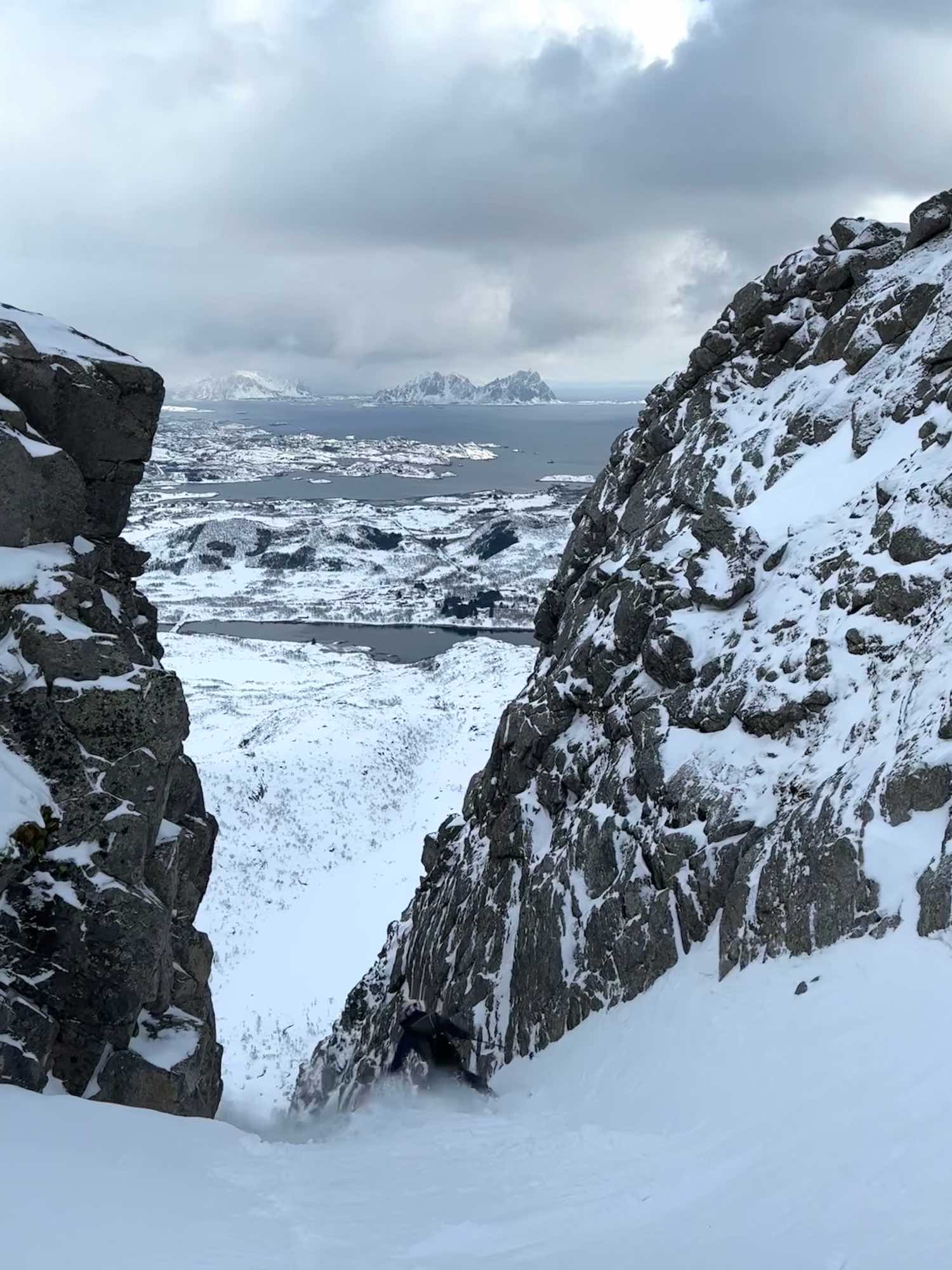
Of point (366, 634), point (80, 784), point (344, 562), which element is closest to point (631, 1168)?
point (80, 784)

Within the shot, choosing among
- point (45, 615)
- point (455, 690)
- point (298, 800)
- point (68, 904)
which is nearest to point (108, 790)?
point (68, 904)

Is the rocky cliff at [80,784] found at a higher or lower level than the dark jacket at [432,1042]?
higher

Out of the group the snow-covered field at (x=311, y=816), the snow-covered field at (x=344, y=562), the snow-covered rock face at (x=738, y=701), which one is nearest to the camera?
the snow-covered rock face at (x=738, y=701)

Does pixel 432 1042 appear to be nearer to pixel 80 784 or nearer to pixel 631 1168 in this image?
pixel 80 784

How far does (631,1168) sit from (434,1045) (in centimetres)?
1282

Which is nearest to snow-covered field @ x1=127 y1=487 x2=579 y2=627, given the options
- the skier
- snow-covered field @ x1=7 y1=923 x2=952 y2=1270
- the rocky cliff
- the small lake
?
the small lake

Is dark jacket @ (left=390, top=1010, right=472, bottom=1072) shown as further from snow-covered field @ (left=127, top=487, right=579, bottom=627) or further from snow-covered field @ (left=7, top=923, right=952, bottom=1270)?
snow-covered field @ (left=127, top=487, right=579, bottom=627)

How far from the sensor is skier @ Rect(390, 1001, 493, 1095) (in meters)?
22.0

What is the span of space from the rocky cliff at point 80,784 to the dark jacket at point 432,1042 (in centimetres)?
547

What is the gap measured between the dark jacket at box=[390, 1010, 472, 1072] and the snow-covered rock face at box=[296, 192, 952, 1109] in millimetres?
818

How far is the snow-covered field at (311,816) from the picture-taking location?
112 feet

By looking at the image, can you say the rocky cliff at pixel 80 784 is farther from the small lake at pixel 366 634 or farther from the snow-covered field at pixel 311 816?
the small lake at pixel 366 634

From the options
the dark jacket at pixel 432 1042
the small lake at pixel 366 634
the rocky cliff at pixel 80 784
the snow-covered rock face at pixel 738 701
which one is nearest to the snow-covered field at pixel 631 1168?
the snow-covered rock face at pixel 738 701

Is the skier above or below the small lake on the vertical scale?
above
